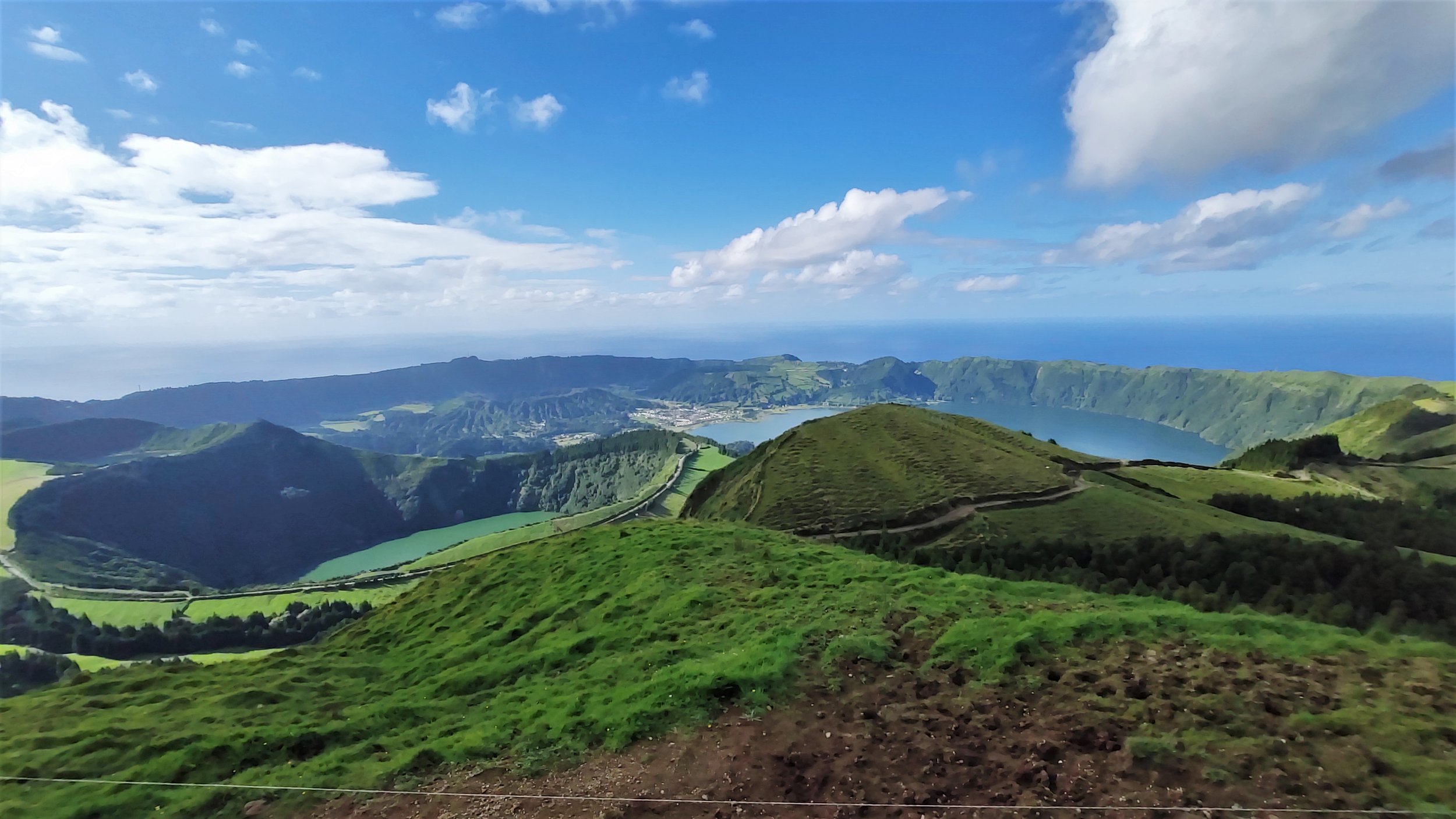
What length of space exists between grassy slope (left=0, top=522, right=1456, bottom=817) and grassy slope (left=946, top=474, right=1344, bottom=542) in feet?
92.7

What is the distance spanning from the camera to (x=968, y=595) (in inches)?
1017

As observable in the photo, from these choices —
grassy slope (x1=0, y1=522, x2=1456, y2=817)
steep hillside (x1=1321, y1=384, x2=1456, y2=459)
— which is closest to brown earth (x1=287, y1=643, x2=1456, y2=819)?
grassy slope (x1=0, y1=522, x2=1456, y2=817)

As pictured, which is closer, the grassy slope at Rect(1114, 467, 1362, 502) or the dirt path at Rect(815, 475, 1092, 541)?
the dirt path at Rect(815, 475, 1092, 541)

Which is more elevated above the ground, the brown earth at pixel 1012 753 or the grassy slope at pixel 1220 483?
the brown earth at pixel 1012 753

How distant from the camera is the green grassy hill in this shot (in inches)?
2576

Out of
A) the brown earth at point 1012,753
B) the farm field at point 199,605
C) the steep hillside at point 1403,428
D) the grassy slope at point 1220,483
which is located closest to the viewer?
the brown earth at point 1012,753

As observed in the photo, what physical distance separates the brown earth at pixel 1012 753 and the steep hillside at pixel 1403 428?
180712 mm

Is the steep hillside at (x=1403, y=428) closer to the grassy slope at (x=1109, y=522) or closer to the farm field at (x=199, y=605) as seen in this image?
the grassy slope at (x=1109, y=522)

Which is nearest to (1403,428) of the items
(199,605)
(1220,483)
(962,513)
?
(1220,483)

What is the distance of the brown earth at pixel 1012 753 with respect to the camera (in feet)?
41.8

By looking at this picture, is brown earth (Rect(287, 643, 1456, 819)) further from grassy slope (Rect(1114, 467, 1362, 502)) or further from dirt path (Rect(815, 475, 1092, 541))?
grassy slope (Rect(1114, 467, 1362, 502))

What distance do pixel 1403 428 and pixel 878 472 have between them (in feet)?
653

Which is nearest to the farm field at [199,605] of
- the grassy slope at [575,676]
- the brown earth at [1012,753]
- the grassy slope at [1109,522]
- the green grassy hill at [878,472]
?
the green grassy hill at [878,472]

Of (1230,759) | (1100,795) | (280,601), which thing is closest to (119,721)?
(1100,795)
